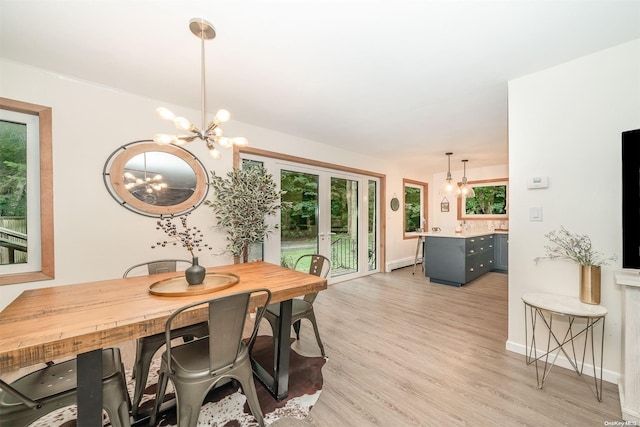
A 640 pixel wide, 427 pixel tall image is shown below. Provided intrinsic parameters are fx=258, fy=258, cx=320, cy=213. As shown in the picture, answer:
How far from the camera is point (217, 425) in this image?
1562 mm

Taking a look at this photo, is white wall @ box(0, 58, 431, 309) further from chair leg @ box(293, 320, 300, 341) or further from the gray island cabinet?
the gray island cabinet

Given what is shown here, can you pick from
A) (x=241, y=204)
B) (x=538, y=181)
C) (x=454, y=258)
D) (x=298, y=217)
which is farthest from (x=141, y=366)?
(x=454, y=258)

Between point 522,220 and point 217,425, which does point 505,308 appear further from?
point 217,425

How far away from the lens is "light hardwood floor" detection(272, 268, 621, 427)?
1.60 m

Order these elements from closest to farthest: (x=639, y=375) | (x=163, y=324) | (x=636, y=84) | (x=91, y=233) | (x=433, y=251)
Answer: (x=163, y=324), (x=639, y=375), (x=636, y=84), (x=91, y=233), (x=433, y=251)

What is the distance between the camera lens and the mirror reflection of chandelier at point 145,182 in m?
2.59

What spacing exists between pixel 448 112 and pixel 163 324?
3.34 metres

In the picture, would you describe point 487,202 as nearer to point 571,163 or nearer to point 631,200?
point 571,163

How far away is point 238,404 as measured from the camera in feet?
5.70

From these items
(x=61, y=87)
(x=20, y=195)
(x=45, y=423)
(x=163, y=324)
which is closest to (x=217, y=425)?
(x=163, y=324)

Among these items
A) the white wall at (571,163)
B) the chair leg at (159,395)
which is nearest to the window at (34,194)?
the chair leg at (159,395)

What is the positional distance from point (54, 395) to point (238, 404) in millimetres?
992

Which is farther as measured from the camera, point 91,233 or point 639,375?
point 91,233

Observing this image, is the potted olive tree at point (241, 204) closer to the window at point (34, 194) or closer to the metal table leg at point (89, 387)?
the window at point (34, 194)
